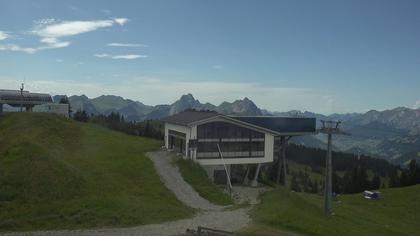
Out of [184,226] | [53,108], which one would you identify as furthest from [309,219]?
[53,108]

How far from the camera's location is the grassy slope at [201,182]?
43.7m

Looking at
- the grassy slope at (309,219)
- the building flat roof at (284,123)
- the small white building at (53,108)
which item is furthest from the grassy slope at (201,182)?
the small white building at (53,108)

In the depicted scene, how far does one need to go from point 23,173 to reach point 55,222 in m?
9.65

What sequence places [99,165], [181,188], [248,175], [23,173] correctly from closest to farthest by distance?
[23,173], [181,188], [99,165], [248,175]

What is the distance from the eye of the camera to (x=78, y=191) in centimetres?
3616

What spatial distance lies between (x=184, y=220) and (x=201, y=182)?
49.4 ft

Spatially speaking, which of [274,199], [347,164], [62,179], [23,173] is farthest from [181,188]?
[347,164]

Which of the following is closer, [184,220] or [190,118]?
[184,220]

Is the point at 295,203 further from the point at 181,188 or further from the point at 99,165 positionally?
the point at 99,165

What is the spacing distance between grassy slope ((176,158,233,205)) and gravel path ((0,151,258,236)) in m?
0.83

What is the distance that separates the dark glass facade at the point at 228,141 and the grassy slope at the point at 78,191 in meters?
7.96

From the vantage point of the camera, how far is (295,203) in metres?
45.3

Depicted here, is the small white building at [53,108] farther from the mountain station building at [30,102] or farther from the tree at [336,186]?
the tree at [336,186]

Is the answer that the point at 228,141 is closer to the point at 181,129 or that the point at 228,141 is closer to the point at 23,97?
the point at 181,129
